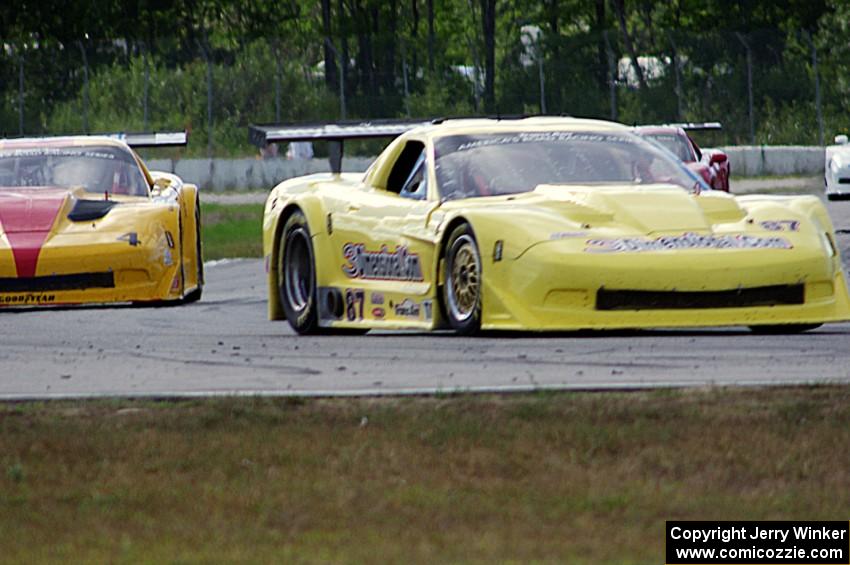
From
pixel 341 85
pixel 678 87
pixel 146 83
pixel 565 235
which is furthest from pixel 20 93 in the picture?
pixel 565 235

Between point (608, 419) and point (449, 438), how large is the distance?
627 mm

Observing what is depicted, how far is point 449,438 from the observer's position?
21.4 ft

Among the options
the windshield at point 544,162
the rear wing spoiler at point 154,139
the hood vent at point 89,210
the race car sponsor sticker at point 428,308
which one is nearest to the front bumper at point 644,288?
the race car sponsor sticker at point 428,308

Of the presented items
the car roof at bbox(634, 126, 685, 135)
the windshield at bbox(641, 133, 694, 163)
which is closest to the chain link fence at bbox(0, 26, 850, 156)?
the car roof at bbox(634, 126, 685, 135)

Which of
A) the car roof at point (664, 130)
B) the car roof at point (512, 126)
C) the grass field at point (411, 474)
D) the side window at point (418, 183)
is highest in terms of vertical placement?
the car roof at point (512, 126)

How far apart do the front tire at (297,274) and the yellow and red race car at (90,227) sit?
1475 mm

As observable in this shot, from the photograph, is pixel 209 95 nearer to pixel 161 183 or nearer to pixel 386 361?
pixel 161 183

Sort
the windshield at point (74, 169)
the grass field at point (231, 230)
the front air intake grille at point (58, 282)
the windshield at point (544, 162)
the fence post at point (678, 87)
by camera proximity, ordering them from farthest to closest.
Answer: the fence post at point (678, 87), the grass field at point (231, 230), the windshield at point (74, 169), the front air intake grille at point (58, 282), the windshield at point (544, 162)

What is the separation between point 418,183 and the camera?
10.8 metres

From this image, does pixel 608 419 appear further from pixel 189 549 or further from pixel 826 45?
pixel 826 45

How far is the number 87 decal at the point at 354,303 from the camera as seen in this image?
10922mm

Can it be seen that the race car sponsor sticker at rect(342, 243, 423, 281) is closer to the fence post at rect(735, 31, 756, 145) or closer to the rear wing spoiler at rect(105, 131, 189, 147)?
the rear wing spoiler at rect(105, 131, 189, 147)

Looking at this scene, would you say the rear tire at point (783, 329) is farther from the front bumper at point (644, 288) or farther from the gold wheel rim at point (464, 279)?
the gold wheel rim at point (464, 279)

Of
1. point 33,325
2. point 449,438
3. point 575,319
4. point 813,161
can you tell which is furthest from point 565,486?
point 813,161
